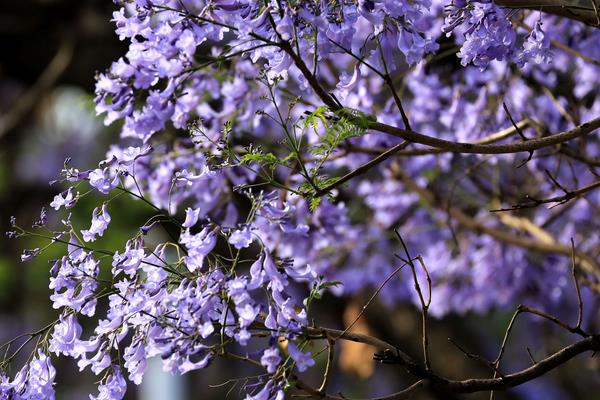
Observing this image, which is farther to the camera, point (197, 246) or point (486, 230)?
point (486, 230)

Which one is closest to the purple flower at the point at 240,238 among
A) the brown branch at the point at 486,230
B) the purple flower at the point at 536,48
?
the purple flower at the point at 536,48

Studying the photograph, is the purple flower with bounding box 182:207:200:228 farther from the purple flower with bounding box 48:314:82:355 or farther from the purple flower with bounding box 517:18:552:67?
the purple flower with bounding box 517:18:552:67

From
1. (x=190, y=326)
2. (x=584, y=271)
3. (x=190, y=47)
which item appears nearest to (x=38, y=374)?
(x=190, y=326)

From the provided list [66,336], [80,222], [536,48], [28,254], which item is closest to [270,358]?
[66,336]

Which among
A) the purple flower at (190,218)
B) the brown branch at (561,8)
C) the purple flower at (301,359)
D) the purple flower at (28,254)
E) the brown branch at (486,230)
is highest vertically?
the brown branch at (486,230)

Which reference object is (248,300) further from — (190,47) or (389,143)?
(389,143)

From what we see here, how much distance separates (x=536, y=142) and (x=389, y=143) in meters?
1.11

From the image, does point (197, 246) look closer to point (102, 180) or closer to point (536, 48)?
point (102, 180)

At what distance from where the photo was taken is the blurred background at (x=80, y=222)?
181 inches

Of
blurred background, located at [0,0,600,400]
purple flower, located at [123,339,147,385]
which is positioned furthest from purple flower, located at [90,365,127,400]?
blurred background, located at [0,0,600,400]

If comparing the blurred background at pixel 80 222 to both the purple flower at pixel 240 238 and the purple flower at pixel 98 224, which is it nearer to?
the purple flower at pixel 240 238

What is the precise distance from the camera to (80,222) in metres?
6.44

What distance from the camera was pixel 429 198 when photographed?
11.6 ft

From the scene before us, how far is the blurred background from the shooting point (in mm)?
4594
